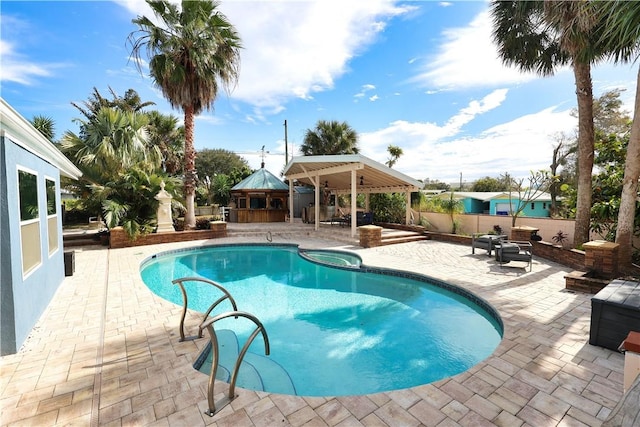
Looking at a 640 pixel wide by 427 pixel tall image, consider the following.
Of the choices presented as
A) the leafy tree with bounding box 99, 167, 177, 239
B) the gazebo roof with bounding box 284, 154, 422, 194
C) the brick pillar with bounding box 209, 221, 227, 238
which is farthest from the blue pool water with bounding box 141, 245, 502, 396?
the brick pillar with bounding box 209, 221, 227, 238

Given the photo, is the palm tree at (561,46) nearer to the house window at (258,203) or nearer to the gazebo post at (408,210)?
the gazebo post at (408,210)

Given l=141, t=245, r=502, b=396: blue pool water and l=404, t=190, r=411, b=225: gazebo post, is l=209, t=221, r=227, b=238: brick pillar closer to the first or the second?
l=141, t=245, r=502, b=396: blue pool water

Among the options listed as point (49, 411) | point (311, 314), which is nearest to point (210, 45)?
point (311, 314)

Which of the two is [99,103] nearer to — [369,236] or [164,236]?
[164,236]

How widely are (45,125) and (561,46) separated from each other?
25961 mm

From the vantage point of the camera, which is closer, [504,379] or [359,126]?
[504,379]

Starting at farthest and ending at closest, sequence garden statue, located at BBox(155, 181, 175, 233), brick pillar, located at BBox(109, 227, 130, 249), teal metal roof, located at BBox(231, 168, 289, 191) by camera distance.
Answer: teal metal roof, located at BBox(231, 168, 289, 191) < garden statue, located at BBox(155, 181, 175, 233) < brick pillar, located at BBox(109, 227, 130, 249)

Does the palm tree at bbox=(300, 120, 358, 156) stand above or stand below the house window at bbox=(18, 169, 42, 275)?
above

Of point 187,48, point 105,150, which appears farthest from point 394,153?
point 105,150

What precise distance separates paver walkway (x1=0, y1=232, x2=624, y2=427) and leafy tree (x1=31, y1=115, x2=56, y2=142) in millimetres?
18272

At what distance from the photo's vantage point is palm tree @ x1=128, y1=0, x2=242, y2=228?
487 inches

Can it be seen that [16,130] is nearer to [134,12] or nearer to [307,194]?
[134,12]

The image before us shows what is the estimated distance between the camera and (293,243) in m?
13.1

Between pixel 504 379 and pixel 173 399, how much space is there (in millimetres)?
3648
